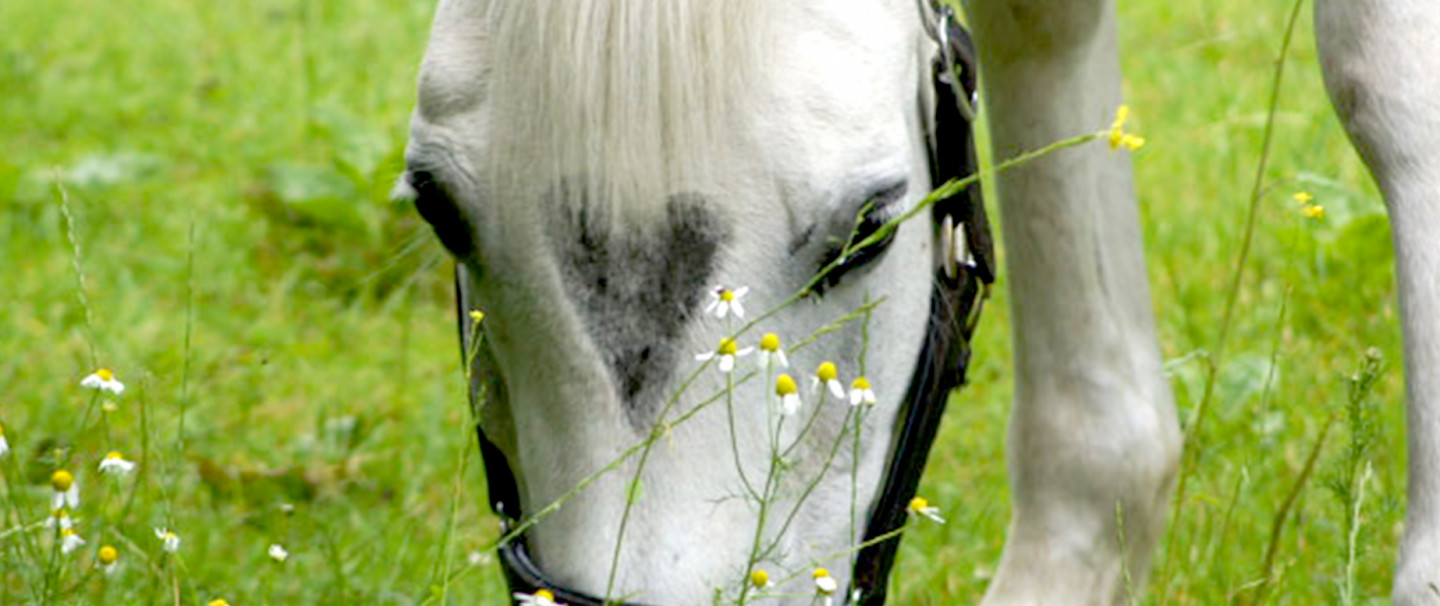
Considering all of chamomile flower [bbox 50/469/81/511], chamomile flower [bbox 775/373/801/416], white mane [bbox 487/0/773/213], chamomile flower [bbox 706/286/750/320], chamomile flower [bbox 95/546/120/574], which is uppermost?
white mane [bbox 487/0/773/213]

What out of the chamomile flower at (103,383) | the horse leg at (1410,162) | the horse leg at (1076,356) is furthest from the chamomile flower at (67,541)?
the horse leg at (1076,356)

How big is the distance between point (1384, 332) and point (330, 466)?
1816 millimetres

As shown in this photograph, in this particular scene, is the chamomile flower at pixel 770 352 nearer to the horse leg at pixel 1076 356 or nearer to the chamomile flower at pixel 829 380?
the chamomile flower at pixel 829 380

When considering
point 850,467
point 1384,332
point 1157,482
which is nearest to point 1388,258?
point 1384,332

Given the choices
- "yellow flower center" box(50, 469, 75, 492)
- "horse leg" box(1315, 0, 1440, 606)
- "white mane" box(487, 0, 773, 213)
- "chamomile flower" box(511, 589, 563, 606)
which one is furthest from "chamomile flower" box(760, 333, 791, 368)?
"yellow flower center" box(50, 469, 75, 492)

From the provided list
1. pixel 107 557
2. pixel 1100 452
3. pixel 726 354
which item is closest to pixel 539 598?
pixel 726 354

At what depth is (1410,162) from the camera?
2.06m

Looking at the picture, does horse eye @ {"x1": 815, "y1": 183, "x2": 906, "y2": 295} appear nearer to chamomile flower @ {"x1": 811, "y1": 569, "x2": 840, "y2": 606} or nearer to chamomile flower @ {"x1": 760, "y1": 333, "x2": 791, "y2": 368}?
Answer: chamomile flower @ {"x1": 760, "y1": 333, "x2": 791, "y2": 368}

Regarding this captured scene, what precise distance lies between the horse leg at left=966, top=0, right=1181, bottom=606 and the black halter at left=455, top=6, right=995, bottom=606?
64 centimetres

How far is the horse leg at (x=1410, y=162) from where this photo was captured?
1954 mm

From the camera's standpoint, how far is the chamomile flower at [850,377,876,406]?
2154 millimetres

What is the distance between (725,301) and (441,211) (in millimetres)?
306

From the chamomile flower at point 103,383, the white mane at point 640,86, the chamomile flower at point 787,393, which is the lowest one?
the chamomile flower at point 103,383

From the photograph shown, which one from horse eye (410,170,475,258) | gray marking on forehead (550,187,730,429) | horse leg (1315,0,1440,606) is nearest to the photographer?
horse leg (1315,0,1440,606)
